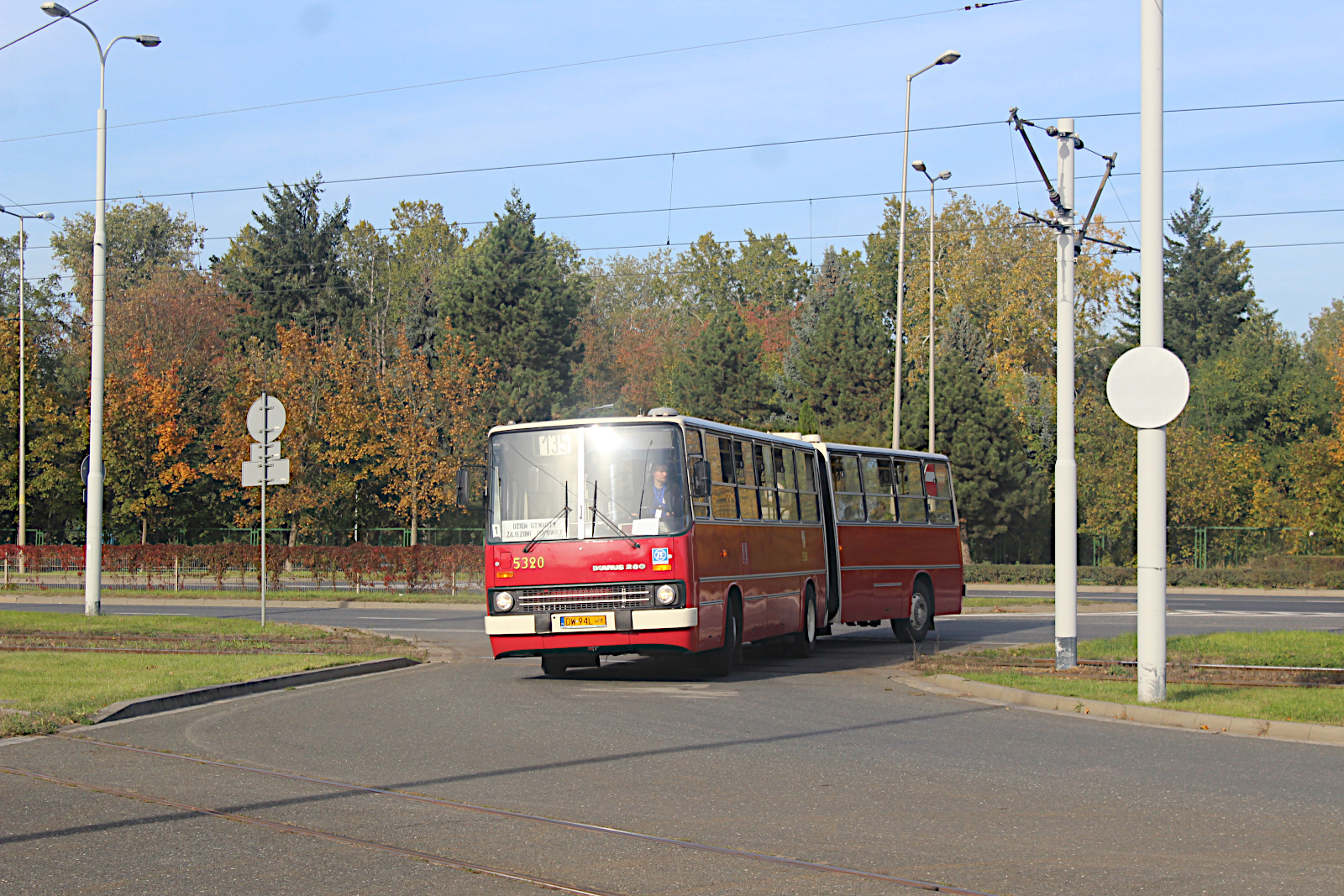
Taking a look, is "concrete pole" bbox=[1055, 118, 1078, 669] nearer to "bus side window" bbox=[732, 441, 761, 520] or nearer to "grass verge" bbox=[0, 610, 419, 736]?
"bus side window" bbox=[732, 441, 761, 520]

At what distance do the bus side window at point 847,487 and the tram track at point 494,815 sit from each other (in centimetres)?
1250

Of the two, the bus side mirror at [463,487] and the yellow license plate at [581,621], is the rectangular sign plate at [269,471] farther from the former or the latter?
the yellow license plate at [581,621]

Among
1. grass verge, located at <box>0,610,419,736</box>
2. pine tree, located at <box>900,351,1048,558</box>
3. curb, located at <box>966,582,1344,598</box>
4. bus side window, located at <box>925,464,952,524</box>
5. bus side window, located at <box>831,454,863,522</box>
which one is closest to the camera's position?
grass verge, located at <box>0,610,419,736</box>

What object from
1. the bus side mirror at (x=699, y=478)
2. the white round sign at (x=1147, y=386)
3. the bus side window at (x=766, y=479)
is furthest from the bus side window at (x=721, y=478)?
the white round sign at (x=1147, y=386)

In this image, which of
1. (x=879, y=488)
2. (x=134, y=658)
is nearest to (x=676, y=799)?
(x=134, y=658)

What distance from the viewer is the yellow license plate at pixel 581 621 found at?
1598 centimetres

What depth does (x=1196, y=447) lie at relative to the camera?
53.2m

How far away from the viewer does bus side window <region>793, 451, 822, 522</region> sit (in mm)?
20141

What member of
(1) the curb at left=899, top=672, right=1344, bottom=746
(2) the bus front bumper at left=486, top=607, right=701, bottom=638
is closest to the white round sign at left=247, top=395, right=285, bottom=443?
(2) the bus front bumper at left=486, top=607, right=701, bottom=638

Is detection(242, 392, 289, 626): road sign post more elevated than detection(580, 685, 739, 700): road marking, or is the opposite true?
detection(242, 392, 289, 626): road sign post

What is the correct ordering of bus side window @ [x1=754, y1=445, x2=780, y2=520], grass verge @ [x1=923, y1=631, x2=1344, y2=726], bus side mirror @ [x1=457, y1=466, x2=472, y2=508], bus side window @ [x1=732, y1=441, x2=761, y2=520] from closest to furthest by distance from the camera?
grass verge @ [x1=923, y1=631, x2=1344, y2=726], bus side mirror @ [x1=457, y1=466, x2=472, y2=508], bus side window @ [x1=732, y1=441, x2=761, y2=520], bus side window @ [x1=754, y1=445, x2=780, y2=520]

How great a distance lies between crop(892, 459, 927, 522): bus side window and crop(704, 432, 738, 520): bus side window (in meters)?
6.05

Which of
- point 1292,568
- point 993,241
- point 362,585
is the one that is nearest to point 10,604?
point 362,585

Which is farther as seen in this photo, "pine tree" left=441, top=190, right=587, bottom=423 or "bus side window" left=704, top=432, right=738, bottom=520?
"pine tree" left=441, top=190, right=587, bottom=423
